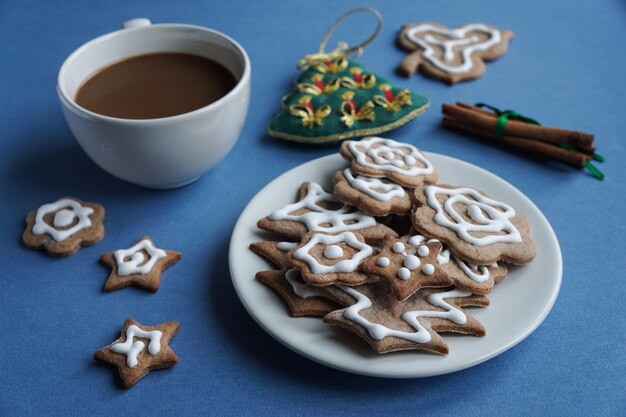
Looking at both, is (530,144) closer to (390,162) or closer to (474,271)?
(390,162)

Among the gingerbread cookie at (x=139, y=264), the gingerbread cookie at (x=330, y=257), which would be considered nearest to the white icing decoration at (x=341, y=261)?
the gingerbread cookie at (x=330, y=257)

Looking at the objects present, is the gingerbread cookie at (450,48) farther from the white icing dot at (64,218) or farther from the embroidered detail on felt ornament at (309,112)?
the white icing dot at (64,218)

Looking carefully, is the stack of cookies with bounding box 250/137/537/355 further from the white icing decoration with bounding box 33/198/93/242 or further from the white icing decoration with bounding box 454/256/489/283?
the white icing decoration with bounding box 33/198/93/242

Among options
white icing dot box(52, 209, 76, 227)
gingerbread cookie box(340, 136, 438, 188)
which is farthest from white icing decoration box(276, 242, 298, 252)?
white icing dot box(52, 209, 76, 227)

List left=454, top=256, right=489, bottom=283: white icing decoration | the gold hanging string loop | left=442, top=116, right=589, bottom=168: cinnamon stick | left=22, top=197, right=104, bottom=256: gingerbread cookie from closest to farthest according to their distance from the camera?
left=454, top=256, right=489, bottom=283: white icing decoration
left=22, top=197, right=104, bottom=256: gingerbread cookie
left=442, top=116, right=589, bottom=168: cinnamon stick
the gold hanging string loop

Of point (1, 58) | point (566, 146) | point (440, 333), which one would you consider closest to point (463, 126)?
point (566, 146)

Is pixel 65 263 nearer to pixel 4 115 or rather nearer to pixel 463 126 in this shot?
pixel 4 115

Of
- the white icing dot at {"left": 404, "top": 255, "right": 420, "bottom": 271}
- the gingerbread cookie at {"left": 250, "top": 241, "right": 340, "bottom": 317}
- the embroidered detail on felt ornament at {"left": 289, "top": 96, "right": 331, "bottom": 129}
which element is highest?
the white icing dot at {"left": 404, "top": 255, "right": 420, "bottom": 271}

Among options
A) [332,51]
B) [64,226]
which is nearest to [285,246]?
[64,226]
